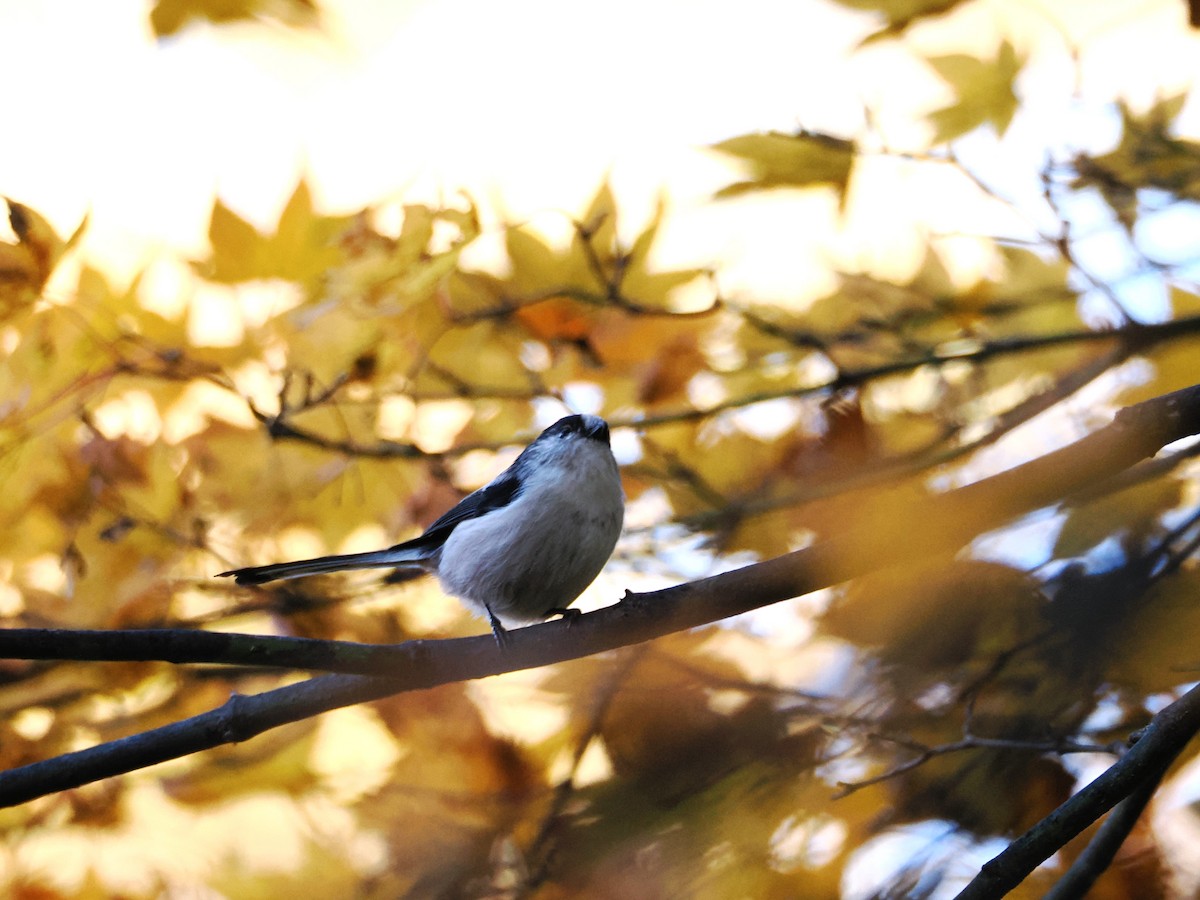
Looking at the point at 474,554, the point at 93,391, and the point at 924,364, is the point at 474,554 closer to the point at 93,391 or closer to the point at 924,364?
the point at 93,391

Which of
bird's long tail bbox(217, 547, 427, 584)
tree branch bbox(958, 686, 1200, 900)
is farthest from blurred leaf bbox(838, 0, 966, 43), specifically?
bird's long tail bbox(217, 547, 427, 584)

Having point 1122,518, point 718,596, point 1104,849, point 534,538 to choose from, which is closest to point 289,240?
point 534,538

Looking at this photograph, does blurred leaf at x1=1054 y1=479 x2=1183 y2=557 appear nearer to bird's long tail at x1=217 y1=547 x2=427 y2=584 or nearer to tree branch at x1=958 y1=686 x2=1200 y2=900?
tree branch at x1=958 y1=686 x2=1200 y2=900

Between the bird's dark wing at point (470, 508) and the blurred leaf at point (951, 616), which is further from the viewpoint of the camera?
the bird's dark wing at point (470, 508)

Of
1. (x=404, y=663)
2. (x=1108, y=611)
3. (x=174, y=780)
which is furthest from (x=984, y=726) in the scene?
(x=174, y=780)

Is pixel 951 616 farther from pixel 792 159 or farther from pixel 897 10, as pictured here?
pixel 897 10

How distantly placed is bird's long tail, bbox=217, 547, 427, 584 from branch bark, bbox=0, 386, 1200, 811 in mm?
634

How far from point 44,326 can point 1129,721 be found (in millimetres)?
2533

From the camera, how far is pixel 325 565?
2535 mm

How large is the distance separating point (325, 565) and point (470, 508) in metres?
0.54

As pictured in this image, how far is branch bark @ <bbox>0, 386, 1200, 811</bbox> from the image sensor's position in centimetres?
169

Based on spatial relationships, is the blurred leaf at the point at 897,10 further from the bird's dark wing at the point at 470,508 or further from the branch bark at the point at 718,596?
the bird's dark wing at the point at 470,508

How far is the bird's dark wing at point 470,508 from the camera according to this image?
→ 2.91 metres

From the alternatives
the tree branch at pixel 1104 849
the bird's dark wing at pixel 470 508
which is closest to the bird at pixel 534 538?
the bird's dark wing at pixel 470 508
